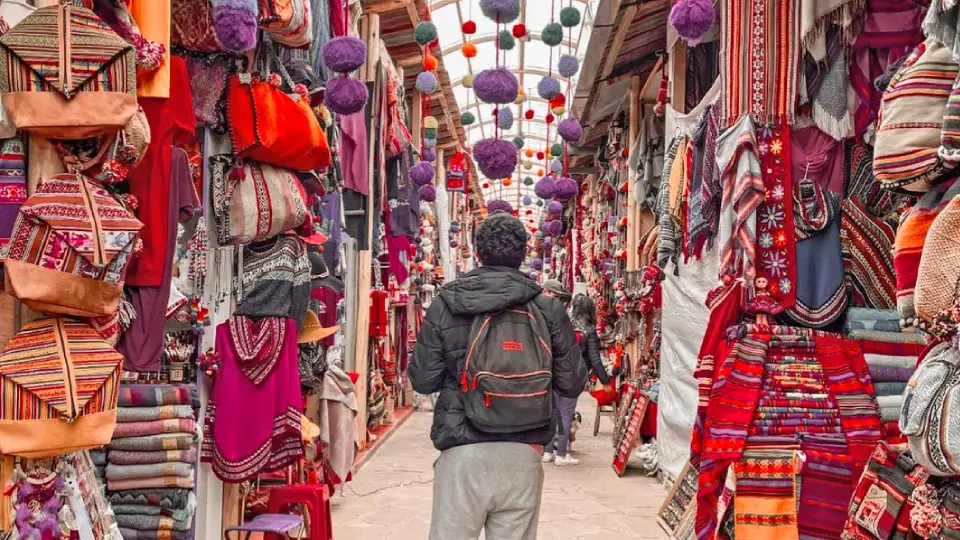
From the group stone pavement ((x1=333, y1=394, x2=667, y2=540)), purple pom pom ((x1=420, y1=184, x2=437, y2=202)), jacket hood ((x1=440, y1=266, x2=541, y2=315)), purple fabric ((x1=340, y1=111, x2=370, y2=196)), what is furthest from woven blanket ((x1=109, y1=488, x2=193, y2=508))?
purple pom pom ((x1=420, y1=184, x2=437, y2=202))

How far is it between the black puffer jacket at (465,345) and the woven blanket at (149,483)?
0.86 m

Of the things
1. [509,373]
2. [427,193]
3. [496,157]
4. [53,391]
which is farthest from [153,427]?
[427,193]

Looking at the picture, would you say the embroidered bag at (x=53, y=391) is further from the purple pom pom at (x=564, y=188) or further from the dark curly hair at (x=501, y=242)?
the purple pom pom at (x=564, y=188)

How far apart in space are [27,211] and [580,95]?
6.95m

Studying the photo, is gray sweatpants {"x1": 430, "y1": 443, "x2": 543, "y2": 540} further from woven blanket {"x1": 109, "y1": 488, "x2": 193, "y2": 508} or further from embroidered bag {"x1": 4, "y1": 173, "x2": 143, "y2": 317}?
embroidered bag {"x1": 4, "y1": 173, "x2": 143, "y2": 317}

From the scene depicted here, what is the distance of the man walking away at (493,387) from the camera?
2.99 meters

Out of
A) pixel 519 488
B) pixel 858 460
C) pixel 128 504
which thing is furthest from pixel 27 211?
pixel 858 460

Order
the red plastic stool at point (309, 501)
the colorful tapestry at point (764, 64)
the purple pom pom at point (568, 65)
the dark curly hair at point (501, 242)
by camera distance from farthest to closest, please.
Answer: the purple pom pom at point (568, 65), the red plastic stool at point (309, 501), the colorful tapestry at point (764, 64), the dark curly hair at point (501, 242)

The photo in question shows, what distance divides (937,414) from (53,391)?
2.06 m

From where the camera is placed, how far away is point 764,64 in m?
3.82

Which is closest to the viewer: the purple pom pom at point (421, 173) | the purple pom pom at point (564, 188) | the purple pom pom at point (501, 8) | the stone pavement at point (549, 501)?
the stone pavement at point (549, 501)

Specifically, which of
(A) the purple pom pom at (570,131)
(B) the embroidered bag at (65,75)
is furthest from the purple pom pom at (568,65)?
(B) the embroidered bag at (65,75)

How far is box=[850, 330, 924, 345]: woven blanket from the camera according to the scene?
3496 millimetres

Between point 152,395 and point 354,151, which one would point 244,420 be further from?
point 354,151
